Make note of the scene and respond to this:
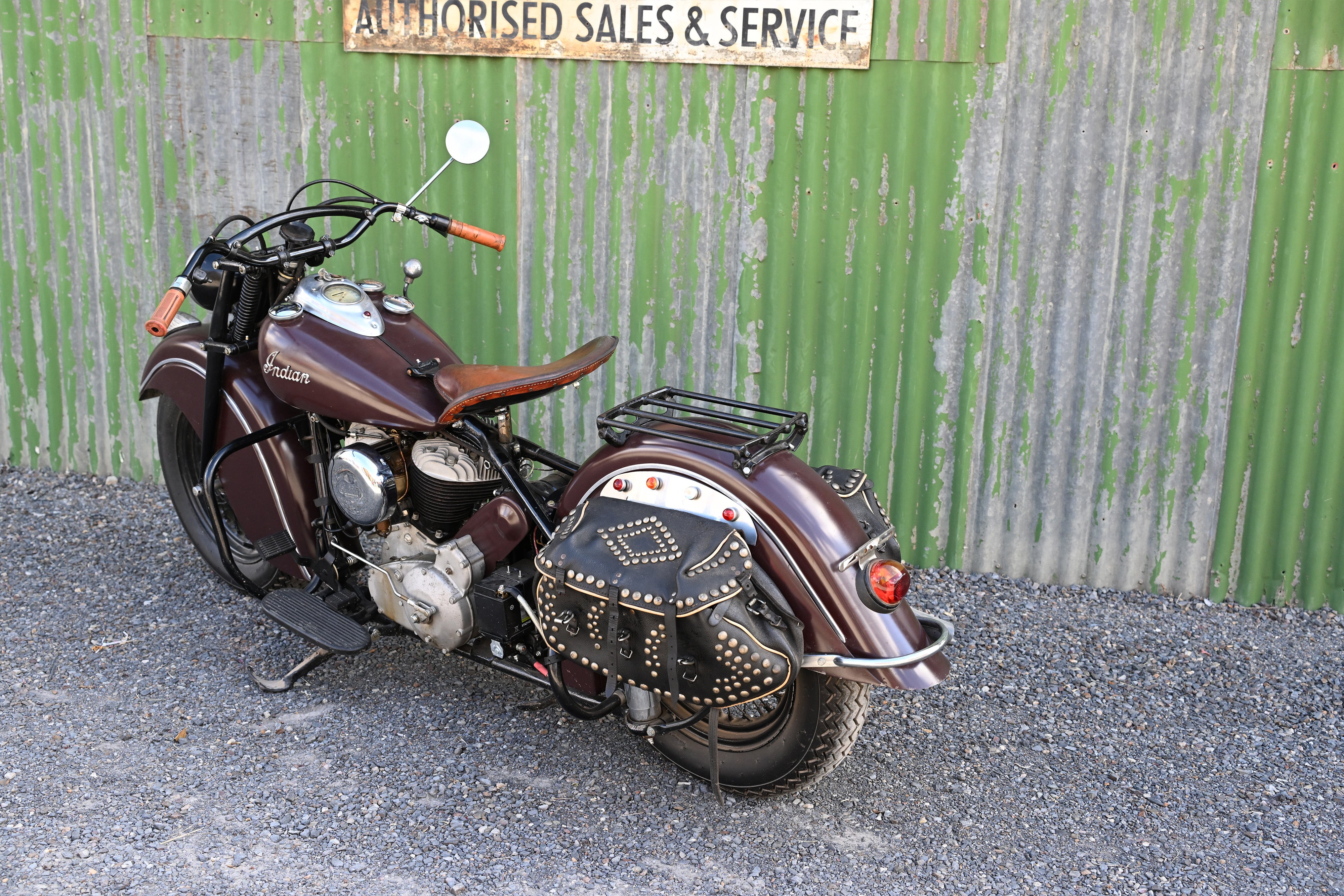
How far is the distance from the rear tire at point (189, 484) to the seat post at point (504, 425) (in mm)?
1273

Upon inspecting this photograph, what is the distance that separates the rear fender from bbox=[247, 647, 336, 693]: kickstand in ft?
0.92

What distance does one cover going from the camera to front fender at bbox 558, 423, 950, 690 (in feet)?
8.95

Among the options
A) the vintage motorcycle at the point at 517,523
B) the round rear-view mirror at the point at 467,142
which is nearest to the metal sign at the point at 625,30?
the vintage motorcycle at the point at 517,523

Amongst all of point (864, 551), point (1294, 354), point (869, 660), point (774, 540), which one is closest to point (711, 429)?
point (774, 540)

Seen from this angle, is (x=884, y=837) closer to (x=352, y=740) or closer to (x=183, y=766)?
(x=352, y=740)

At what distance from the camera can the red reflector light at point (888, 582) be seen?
8.98 ft

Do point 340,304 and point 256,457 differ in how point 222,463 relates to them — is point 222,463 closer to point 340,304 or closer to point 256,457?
point 256,457

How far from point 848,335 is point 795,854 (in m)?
2.30

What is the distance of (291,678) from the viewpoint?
12.0 ft

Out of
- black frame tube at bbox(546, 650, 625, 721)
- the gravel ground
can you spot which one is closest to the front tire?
→ the gravel ground

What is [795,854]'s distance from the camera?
2.91 m

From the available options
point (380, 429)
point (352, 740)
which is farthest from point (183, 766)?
point (380, 429)

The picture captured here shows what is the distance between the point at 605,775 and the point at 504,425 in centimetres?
108

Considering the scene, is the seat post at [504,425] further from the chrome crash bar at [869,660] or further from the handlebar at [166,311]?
the chrome crash bar at [869,660]
